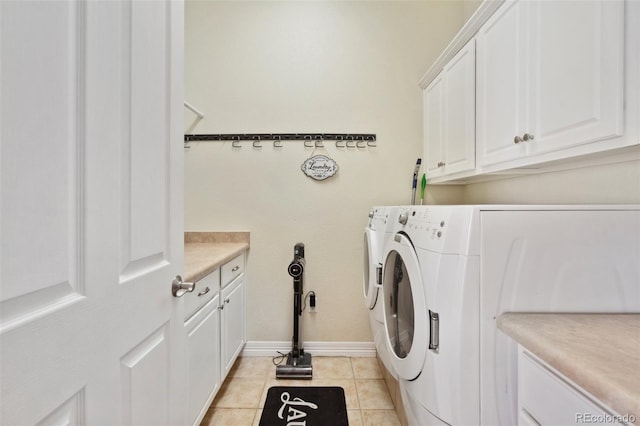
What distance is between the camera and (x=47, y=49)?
0.45m

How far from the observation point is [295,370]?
195cm

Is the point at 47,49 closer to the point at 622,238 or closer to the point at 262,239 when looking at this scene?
the point at 622,238

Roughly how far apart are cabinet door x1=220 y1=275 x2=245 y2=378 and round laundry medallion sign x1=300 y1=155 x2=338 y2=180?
38.6 inches

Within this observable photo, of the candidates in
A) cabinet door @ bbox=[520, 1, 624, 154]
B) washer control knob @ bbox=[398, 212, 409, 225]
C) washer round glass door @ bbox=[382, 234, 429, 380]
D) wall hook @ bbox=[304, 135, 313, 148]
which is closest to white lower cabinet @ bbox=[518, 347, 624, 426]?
washer round glass door @ bbox=[382, 234, 429, 380]

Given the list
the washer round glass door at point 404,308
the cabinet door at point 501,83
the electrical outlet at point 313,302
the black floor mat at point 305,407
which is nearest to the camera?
the washer round glass door at point 404,308

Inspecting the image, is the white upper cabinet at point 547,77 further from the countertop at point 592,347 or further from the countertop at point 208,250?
the countertop at point 208,250

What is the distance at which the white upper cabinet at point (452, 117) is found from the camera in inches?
61.7

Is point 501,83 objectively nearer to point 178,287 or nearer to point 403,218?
point 403,218

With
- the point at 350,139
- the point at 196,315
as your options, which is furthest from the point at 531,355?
the point at 350,139

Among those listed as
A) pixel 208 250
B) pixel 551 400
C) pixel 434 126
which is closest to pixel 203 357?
pixel 208 250

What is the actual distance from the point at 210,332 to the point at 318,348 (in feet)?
3.40

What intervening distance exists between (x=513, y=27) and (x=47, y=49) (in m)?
1.62

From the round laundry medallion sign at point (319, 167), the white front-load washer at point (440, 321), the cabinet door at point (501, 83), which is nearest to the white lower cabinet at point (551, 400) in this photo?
the white front-load washer at point (440, 321)

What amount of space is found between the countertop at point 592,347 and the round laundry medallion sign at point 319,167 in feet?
5.24
